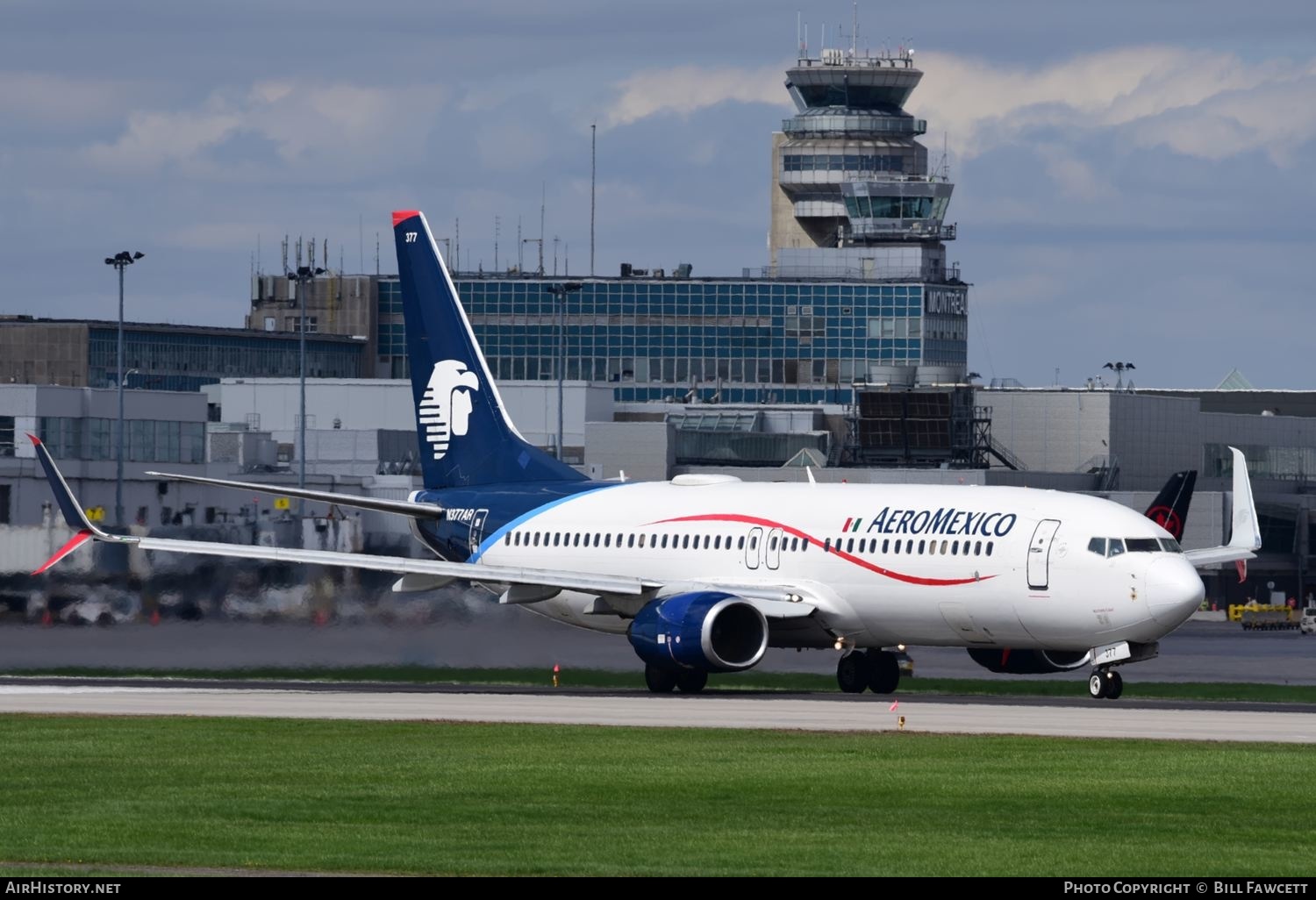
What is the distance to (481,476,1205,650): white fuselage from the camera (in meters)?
50.2

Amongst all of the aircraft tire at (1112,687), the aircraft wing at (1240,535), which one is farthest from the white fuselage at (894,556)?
the aircraft wing at (1240,535)

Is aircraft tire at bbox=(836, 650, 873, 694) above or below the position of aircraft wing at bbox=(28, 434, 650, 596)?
below

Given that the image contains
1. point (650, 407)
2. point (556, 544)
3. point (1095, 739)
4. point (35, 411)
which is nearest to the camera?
point (1095, 739)

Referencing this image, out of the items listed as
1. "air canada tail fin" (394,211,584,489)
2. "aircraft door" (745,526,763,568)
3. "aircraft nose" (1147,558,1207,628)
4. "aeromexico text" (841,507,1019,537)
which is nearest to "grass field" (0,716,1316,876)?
"aircraft nose" (1147,558,1207,628)

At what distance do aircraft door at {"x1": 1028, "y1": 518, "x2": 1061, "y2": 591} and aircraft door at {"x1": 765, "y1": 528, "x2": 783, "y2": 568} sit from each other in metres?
6.33

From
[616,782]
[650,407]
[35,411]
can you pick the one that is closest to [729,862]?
[616,782]

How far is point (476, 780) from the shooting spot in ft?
110

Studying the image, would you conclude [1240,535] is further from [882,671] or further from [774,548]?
[774,548]

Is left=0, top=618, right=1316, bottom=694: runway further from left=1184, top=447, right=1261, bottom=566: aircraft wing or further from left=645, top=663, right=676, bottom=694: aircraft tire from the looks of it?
left=645, top=663, right=676, bottom=694: aircraft tire

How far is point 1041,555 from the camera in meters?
50.8

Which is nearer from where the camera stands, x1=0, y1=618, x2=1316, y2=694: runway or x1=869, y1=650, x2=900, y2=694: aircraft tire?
x1=869, y1=650, x2=900, y2=694: aircraft tire

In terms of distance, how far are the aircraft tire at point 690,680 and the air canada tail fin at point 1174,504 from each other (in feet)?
84.5
